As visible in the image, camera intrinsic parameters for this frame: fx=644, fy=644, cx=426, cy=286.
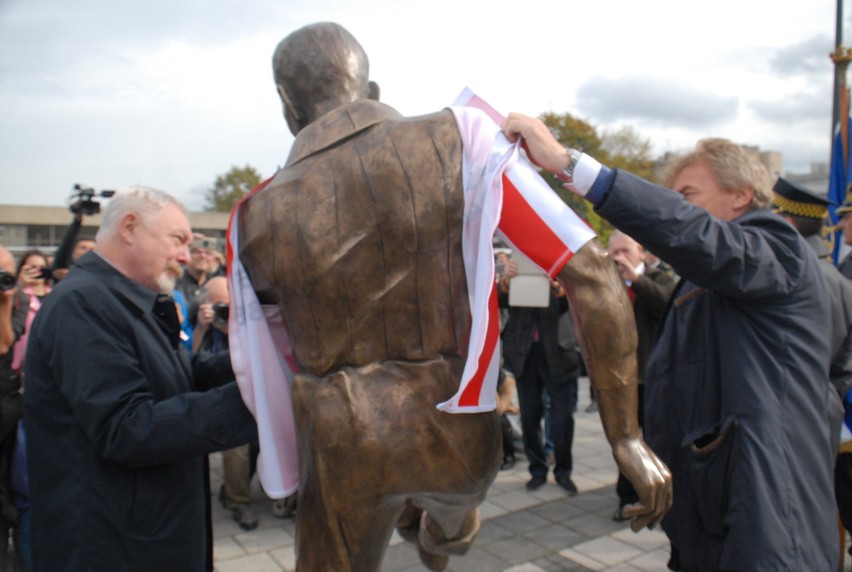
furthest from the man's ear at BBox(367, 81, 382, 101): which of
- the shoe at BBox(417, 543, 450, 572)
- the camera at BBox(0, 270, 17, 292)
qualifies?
the camera at BBox(0, 270, 17, 292)

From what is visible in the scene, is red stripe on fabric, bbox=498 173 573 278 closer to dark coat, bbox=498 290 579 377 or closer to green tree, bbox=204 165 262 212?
dark coat, bbox=498 290 579 377

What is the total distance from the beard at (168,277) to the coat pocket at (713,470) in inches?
64.5

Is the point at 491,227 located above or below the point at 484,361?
above

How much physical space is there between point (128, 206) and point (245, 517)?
2.90 metres

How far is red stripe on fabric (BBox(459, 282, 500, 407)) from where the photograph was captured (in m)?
1.46

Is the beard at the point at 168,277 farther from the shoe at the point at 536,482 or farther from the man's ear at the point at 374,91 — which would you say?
the shoe at the point at 536,482

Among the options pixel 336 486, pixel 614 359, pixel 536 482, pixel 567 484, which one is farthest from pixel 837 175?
pixel 336 486

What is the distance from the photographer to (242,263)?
5.49 ft

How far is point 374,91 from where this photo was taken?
1804 mm

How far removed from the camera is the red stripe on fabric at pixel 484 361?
1.46m

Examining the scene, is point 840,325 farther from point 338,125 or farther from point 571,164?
point 338,125

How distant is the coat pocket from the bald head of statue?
54.6 inches

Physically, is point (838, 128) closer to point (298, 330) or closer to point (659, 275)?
point (659, 275)

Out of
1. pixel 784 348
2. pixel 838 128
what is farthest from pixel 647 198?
pixel 838 128
